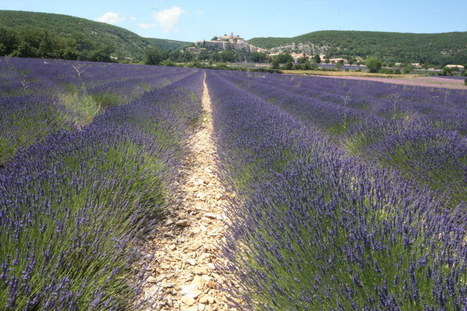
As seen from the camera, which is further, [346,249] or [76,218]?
[76,218]

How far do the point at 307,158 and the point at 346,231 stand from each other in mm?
1063

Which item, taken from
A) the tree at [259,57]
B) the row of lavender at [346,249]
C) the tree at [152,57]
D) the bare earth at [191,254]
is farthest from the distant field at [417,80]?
the tree at [259,57]

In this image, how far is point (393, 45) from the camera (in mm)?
82062

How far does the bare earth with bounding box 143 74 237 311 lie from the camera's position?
1642 millimetres

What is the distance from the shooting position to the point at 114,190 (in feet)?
6.29

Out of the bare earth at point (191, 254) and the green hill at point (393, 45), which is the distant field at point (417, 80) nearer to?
the bare earth at point (191, 254)

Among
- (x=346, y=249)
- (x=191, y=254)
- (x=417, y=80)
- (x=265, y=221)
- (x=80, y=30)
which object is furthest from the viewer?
(x=80, y=30)

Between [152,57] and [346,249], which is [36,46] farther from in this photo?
[346,249]

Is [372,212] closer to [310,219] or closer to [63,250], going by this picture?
[310,219]

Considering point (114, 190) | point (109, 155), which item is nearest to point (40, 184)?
point (114, 190)

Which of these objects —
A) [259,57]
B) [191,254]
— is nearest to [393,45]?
[259,57]

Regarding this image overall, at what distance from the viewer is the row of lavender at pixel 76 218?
102cm

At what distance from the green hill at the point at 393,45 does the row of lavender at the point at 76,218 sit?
3165 inches

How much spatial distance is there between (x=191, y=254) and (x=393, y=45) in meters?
101
